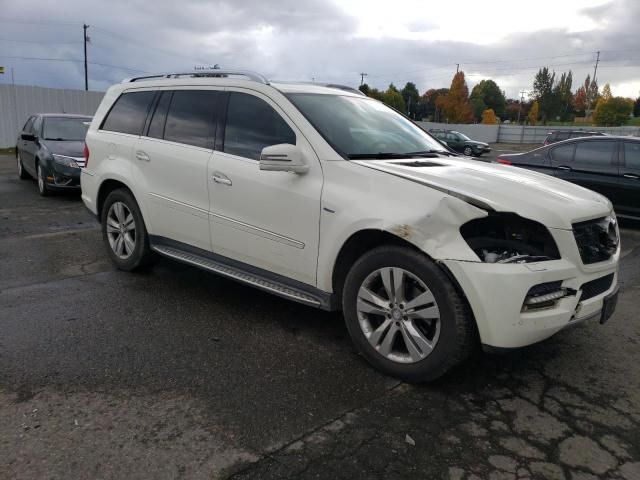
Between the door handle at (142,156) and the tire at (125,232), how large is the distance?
415 mm

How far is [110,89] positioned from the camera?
559 cm

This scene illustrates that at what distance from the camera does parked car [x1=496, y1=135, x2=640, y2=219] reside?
809 centimetres

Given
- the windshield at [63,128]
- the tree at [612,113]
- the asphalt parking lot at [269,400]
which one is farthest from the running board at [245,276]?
the tree at [612,113]

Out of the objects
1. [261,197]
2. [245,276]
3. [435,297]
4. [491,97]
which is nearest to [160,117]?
[261,197]

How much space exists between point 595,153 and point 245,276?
270 inches

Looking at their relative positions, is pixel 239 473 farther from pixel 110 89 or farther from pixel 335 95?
pixel 110 89

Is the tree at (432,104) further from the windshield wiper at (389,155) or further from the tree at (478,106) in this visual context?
the windshield wiper at (389,155)

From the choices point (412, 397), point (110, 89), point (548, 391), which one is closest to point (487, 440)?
point (412, 397)

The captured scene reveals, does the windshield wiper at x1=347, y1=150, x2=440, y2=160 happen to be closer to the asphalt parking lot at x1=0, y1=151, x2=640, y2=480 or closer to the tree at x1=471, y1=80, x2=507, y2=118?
the asphalt parking lot at x1=0, y1=151, x2=640, y2=480

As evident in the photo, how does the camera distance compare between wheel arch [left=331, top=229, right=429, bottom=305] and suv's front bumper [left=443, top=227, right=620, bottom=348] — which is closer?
suv's front bumper [left=443, top=227, right=620, bottom=348]

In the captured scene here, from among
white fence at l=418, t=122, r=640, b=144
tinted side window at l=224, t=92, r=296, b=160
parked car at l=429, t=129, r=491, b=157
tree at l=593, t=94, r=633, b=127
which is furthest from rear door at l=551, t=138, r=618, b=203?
tree at l=593, t=94, r=633, b=127

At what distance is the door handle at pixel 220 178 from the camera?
4031 mm

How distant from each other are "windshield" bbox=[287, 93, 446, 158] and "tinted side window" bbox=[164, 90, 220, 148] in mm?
804

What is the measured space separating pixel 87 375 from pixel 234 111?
2232 mm
